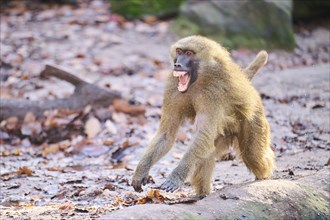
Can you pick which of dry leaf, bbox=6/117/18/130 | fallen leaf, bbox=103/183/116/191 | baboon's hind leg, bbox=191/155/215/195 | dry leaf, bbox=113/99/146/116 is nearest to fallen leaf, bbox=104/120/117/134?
dry leaf, bbox=113/99/146/116

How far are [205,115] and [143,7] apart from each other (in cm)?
1014

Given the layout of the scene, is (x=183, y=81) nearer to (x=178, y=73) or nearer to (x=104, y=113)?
(x=178, y=73)

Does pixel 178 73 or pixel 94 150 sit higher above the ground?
pixel 178 73

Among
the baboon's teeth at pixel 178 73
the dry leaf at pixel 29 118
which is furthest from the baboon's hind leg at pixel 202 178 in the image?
the dry leaf at pixel 29 118

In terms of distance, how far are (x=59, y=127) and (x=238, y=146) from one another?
3848 millimetres

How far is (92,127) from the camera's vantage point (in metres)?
10.0

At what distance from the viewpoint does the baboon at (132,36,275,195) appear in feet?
20.6

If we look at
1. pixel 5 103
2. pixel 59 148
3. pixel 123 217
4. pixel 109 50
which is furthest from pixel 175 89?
pixel 109 50

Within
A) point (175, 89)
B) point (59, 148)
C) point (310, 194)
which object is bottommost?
point (59, 148)

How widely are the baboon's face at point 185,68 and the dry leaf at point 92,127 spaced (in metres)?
3.83

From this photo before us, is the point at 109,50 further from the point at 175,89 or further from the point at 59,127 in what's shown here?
the point at 175,89

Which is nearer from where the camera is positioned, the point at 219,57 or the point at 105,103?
the point at 219,57

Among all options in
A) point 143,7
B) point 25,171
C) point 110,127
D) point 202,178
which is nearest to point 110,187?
point 202,178

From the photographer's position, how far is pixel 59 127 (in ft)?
33.2
